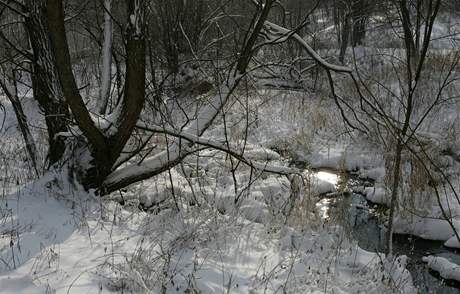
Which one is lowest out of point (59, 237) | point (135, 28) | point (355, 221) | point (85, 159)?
point (355, 221)

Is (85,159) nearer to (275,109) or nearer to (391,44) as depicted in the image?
(275,109)

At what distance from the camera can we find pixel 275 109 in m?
8.55

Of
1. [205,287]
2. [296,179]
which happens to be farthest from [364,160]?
[205,287]

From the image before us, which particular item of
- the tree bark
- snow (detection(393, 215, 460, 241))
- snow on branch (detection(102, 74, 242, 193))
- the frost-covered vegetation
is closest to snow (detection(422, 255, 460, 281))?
the frost-covered vegetation

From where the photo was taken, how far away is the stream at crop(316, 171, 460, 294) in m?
3.89

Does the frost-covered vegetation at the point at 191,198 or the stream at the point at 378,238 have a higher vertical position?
the frost-covered vegetation at the point at 191,198

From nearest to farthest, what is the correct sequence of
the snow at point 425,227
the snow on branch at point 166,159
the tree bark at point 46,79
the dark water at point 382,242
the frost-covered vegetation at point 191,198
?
the frost-covered vegetation at point 191,198, the dark water at point 382,242, the tree bark at point 46,79, the snow on branch at point 166,159, the snow at point 425,227

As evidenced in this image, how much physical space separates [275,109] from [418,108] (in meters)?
2.45

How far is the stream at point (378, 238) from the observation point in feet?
12.8

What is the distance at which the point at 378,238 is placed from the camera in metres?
4.66

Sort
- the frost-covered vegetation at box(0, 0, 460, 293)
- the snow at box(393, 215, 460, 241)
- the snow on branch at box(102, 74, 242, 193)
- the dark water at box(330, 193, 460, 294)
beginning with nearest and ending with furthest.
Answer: the frost-covered vegetation at box(0, 0, 460, 293) → the dark water at box(330, 193, 460, 294) → the snow on branch at box(102, 74, 242, 193) → the snow at box(393, 215, 460, 241)

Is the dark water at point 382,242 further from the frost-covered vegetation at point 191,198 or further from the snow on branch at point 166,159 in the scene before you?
the snow on branch at point 166,159

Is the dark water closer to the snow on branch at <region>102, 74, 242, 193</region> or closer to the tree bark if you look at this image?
the snow on branch at <region>102, 74, 242, 193</region>

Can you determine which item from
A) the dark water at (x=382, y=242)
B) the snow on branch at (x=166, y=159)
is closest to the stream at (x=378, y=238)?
the dark water at (x=382, y=242)
